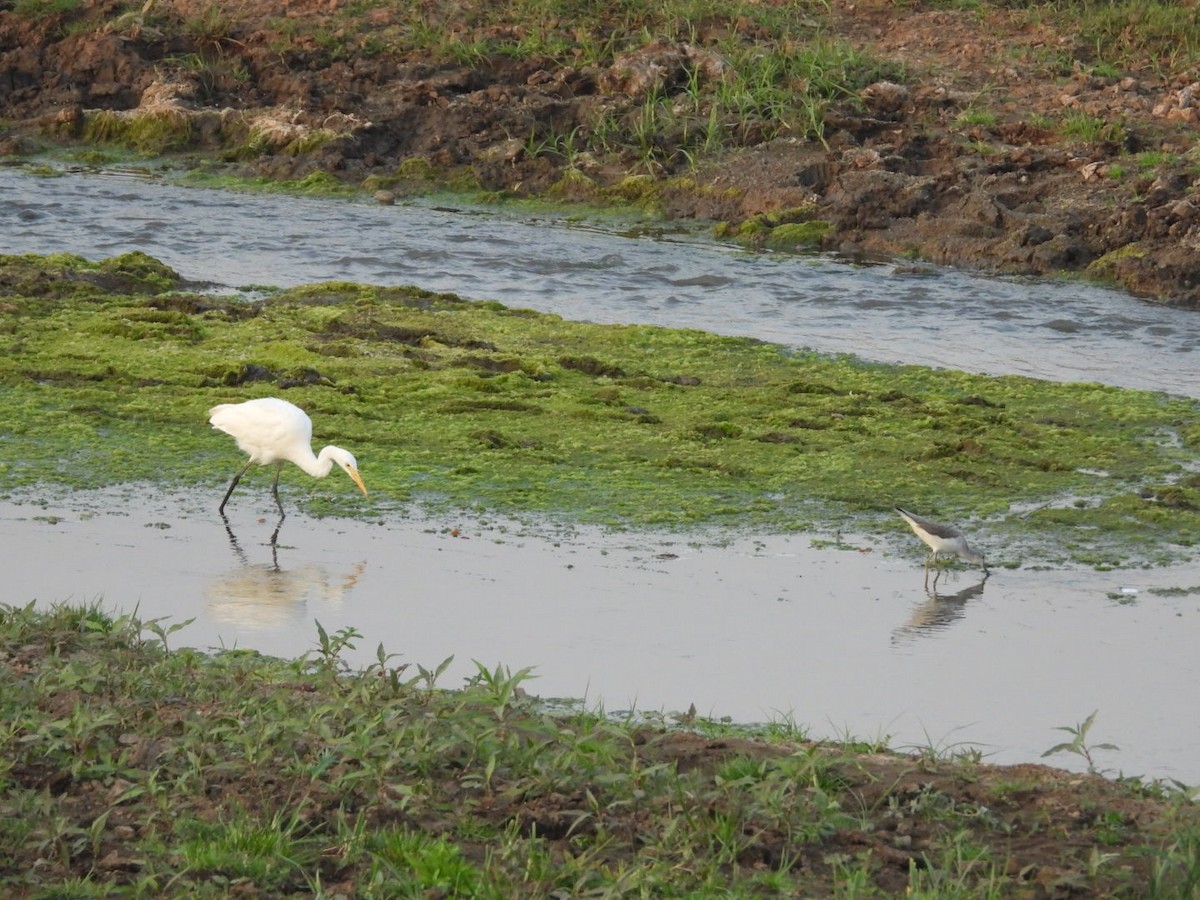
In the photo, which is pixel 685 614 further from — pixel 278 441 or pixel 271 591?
pixel 278 441

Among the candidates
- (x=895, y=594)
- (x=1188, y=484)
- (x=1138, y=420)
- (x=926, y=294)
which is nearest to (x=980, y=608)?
(x=895, y=594)

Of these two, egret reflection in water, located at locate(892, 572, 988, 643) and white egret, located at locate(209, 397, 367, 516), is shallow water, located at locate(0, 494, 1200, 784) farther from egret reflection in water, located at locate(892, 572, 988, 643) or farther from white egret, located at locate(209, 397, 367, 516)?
white egret, located at locate(209, 397, 367, 516)

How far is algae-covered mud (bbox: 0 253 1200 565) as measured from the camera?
9.30 metres

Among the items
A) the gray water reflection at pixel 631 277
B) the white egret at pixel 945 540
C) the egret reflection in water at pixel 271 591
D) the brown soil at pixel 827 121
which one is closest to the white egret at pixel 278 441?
the egret reflection in water at pixel 271 591

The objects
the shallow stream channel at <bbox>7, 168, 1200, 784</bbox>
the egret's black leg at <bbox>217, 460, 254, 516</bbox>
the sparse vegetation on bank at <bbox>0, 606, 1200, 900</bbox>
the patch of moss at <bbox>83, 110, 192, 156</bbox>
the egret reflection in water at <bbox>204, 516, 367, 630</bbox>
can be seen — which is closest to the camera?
the sparse vegetation on bank at <bbox>0, 606, 1200, 900</bbox>

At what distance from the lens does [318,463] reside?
30.3ft

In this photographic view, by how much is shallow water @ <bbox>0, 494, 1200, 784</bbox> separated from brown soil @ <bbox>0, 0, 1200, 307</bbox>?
9.70 metres

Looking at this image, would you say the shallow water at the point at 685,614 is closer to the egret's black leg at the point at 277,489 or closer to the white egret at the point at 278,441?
the egret's black leg at the point at 277,489

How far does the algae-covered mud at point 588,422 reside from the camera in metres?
9.30

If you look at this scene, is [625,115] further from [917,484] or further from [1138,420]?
[917,484]

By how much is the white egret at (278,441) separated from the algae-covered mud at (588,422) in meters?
0.25

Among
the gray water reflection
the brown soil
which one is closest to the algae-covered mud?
the gray water reflection

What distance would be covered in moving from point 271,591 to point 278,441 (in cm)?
167

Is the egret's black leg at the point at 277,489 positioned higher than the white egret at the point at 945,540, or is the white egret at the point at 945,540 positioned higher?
the white egret at the point at 945,540
